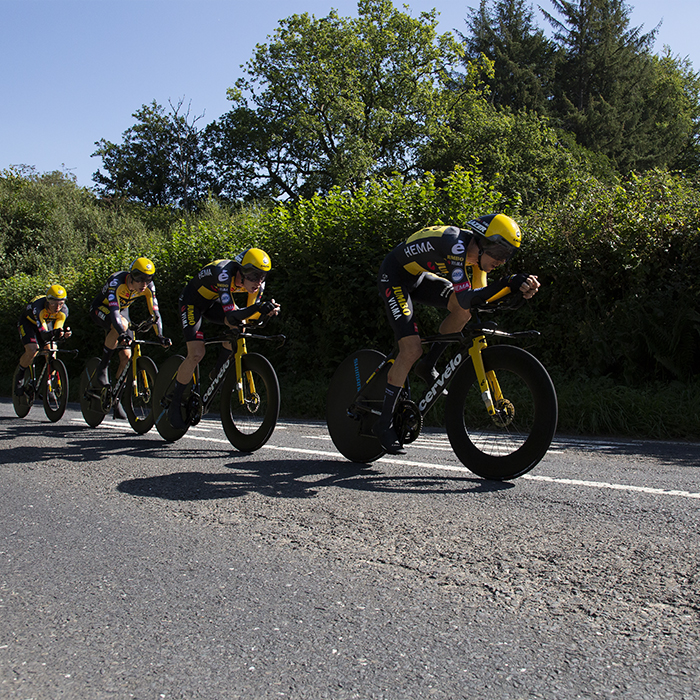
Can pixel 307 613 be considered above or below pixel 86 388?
below

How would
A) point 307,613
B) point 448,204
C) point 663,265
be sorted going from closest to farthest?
point 307,613, point 663,265, point 448,204

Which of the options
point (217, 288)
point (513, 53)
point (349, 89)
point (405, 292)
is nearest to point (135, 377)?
point (217, 288)

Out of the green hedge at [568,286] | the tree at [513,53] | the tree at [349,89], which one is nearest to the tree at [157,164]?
the tree at [349,89]

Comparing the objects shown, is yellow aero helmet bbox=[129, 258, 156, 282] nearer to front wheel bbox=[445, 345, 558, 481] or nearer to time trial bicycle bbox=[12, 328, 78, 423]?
time trial bicycle bbox=[12, 328, 78, 423]

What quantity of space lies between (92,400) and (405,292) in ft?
17.9

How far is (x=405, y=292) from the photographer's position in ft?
17.5

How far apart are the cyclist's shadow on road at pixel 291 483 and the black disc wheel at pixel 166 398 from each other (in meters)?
1.94

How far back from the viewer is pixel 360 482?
480 centimetres

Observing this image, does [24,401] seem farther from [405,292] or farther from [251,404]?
[405,292]

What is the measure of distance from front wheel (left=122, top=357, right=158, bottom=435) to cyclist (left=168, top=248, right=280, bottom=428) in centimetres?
112

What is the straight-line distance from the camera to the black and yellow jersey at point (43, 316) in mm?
10969

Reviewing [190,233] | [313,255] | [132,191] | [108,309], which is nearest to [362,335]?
[313,255]

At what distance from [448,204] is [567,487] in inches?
286

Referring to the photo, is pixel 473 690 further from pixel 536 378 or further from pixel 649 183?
pixel 649 183
